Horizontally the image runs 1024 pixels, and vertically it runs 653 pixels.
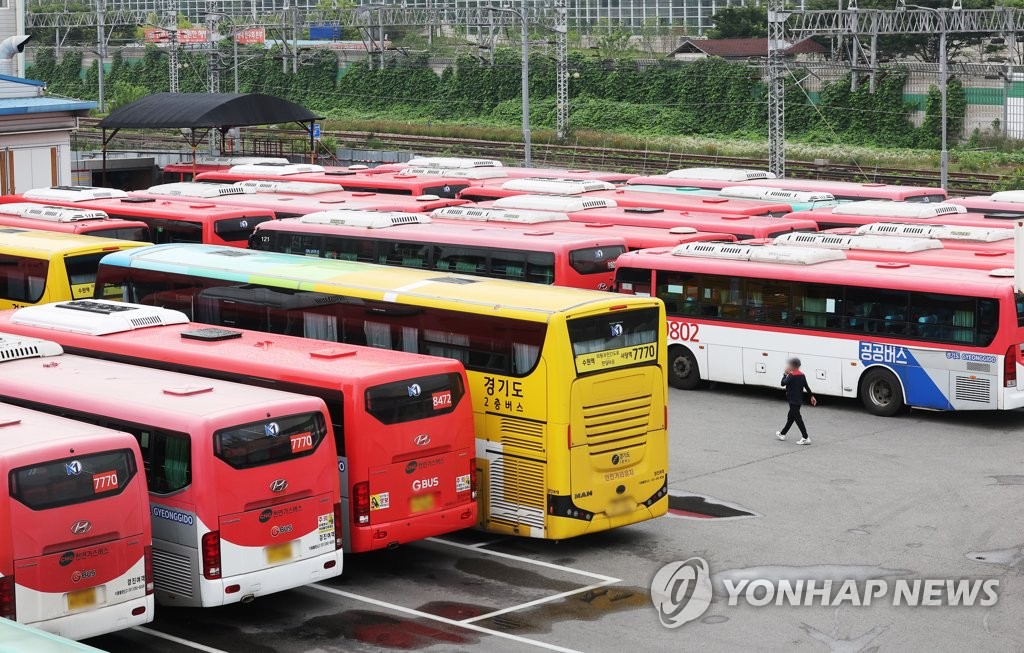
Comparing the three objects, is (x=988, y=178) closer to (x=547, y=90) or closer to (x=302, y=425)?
(x=547, y=90)

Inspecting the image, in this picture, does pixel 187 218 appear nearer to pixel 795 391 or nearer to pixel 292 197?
pixel 292 197

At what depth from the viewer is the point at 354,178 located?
38469 mm

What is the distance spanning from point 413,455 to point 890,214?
59.7 ft

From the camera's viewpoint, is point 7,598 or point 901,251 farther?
point 901,251

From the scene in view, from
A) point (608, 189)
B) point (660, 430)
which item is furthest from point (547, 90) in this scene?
point (660, 430)

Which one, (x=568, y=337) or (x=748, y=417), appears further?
(x=748, y=417)

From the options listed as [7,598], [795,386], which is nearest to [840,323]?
[795,386]

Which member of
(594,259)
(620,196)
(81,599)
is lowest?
(81,599)

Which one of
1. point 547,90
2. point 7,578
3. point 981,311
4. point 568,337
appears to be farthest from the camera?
point 547,90

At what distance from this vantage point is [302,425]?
12.7m

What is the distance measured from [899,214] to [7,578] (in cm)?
2218

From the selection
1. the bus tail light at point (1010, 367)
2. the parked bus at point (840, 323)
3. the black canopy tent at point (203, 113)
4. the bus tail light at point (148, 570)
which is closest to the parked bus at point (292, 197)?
the black canopy tent at point (203, 113)

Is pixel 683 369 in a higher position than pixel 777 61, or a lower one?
lower

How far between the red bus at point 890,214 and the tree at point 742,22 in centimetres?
5354
